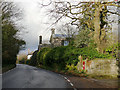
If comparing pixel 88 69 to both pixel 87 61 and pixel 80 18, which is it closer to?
pixel 87 61

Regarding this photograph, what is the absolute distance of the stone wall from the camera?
14.0 metres

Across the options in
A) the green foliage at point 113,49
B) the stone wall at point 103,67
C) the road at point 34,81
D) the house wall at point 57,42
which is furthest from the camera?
the house wall at point 57,42

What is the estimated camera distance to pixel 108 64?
14.3 metres

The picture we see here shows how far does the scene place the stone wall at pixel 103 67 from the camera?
Result: 13977 mm

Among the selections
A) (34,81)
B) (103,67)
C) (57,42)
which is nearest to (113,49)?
(103,67)

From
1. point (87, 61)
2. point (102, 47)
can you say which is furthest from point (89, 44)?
point (87, 61)

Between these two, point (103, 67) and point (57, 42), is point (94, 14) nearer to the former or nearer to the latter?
point (103, 67)

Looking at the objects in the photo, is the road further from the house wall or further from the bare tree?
the house wall

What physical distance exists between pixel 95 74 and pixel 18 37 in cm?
2203

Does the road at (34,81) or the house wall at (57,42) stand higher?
the house wall at (57,42)

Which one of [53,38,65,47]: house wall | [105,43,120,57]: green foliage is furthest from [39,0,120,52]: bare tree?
[53,38,65,47]: house wall

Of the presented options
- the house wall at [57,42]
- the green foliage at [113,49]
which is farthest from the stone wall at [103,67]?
the house wall at [57,42]

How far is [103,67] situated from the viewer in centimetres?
1440

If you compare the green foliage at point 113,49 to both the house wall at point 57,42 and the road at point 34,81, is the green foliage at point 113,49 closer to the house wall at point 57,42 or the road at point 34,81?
the road at point 34,81
